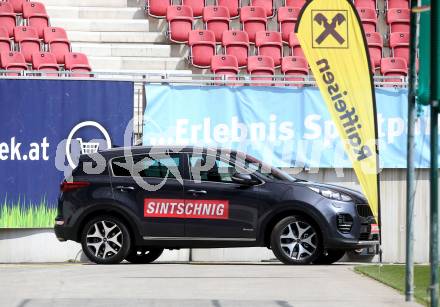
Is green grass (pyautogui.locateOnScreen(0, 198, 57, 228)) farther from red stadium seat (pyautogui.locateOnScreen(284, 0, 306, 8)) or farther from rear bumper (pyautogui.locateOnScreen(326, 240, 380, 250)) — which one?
red stadium seat (pyautogui.locateOnScreen(284, 0, 306, 8))

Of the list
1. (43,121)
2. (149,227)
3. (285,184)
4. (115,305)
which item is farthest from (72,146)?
(115,305)

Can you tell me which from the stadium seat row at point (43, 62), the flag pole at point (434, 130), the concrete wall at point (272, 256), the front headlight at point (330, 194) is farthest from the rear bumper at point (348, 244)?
the stadium seat row at point (43, 62)

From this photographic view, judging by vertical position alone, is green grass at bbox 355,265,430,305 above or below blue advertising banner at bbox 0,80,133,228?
below

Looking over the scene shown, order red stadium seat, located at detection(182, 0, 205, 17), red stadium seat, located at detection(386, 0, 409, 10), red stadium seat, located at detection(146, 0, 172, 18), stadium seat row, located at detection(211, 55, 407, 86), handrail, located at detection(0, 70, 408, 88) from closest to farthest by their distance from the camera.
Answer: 1. handrail, located at detection(0, 70, 408, 88)
2. stadium seat row, located at detection(211, 55, 407, 86)
3. red stadium seat, located at detection(146, 0, 172, 18)
4. red stadium seat, located at detection(182, 0, 205, 17)
5. red stadium seat, located at detection(386, 0, 409, 10)

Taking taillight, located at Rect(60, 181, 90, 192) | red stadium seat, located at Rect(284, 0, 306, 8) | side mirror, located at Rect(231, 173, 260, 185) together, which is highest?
red stadium seat, located at Rect(284, 0, 306, 8)

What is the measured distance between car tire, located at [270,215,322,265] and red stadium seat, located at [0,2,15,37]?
427 inches

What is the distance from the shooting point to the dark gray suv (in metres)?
16.0

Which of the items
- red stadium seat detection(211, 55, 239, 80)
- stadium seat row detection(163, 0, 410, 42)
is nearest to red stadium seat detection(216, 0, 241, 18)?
stadium seat row detection(163, 0, 410, 42)

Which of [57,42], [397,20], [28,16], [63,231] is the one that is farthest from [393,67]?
[63,231]

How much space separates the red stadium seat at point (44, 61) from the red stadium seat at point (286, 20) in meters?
5.56

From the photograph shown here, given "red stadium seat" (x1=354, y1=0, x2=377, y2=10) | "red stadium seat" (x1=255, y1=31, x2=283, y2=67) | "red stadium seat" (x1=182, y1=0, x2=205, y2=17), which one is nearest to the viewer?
"red stadium seat" (x1=255, y1=31, x2=283, y2=67)

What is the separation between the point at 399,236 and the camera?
→ 64.4 ft

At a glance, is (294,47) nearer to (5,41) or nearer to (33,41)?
(33,41)

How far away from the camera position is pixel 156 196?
16.5m
